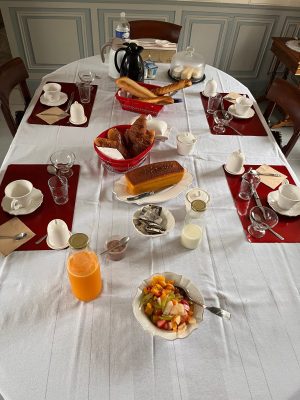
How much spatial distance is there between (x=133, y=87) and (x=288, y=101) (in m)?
0.67

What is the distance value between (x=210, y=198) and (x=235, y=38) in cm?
189

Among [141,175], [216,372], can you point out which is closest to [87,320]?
[216,372]

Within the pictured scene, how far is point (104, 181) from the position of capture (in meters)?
1.04

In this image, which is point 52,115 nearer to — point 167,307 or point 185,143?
point 185,143

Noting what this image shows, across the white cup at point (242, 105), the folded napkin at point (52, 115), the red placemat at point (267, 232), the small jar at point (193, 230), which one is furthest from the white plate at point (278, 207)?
the folded napkin at point (52, 115)

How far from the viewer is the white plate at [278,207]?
961 millimetres

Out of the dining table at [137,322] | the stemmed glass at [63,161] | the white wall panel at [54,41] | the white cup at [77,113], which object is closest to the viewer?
the dining table at [137,322]

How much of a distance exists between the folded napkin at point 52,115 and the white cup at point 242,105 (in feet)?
2.27

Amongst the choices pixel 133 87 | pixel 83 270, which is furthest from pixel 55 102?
pixel 83 270

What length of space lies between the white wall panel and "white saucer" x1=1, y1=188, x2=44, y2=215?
175 centimetres

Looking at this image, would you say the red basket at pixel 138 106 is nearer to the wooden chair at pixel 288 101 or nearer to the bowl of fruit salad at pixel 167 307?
the wooden chair at pixel 288 101

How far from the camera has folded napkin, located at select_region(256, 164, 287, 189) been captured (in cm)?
106

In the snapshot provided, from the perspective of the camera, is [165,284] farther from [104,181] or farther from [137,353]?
[104,181]

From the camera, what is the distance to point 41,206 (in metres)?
0.94
